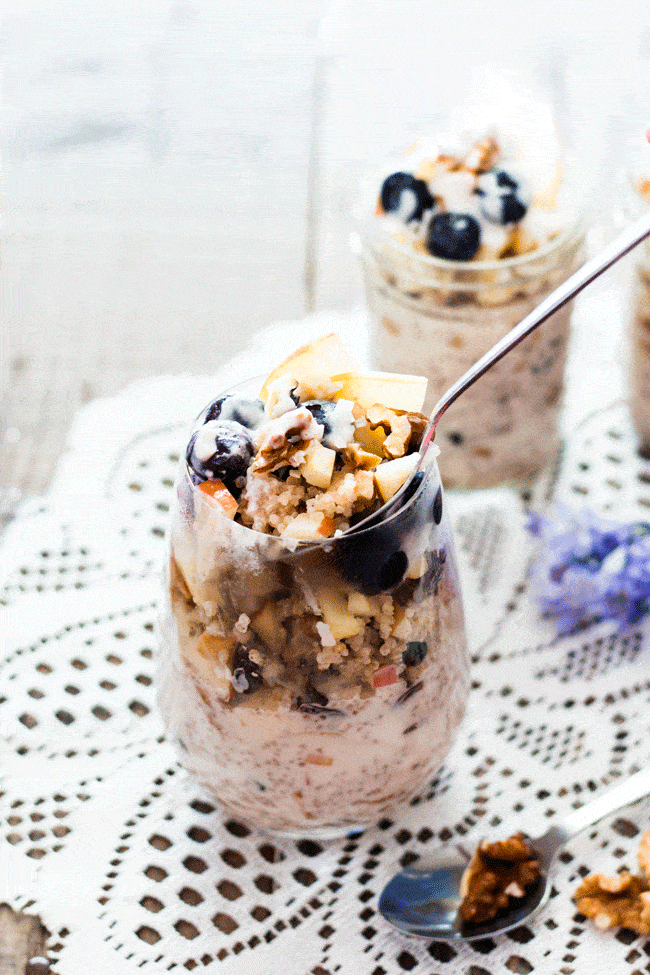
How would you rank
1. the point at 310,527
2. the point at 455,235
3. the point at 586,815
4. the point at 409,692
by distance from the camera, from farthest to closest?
the point at 455,235
the point at 586,815
the point at 409,692
the point at 310,527

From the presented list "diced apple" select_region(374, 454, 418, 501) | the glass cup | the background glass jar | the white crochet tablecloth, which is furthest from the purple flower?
"diced apple" select_region(374, 454, 418, 501)

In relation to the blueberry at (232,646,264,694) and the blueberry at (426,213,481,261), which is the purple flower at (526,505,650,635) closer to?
the blueberry at (426,213,481,261)

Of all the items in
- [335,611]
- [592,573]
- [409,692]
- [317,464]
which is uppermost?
[317,464]

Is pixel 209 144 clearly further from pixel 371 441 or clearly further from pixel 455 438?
pixel 371 441

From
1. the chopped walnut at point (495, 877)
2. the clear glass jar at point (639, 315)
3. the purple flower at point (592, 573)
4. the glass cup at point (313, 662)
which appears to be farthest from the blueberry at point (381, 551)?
the clear glass jar at point (639, 315)

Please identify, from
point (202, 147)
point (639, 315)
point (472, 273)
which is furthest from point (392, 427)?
point (202, 147)

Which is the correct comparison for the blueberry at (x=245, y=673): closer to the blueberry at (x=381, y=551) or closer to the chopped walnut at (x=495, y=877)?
the blueberry at (x=381, y=551)
